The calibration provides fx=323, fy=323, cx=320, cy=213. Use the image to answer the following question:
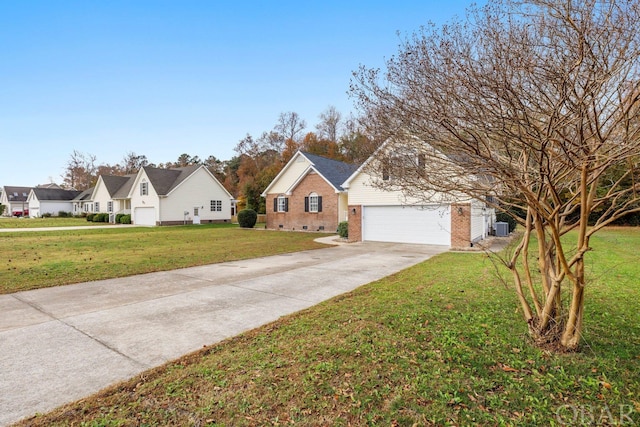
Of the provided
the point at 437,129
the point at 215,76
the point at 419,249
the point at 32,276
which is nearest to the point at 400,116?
the point at 437,129

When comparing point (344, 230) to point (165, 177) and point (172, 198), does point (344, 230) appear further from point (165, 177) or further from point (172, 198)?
point (165, 177)

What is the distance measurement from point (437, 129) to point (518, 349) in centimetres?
268

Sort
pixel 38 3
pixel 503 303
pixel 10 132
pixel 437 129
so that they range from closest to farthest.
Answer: pixel 437 129 < pixel 503 303 < pixel 38 3 < pixel 10 132

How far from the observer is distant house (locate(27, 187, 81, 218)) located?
50031 millimetres

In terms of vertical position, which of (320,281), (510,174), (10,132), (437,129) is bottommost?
(320,281)

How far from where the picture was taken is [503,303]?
18.1 feet

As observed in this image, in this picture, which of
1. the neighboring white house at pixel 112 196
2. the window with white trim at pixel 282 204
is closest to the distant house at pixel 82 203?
the neighboring white house at pixel 112 196

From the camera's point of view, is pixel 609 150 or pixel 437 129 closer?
pixel 609 150

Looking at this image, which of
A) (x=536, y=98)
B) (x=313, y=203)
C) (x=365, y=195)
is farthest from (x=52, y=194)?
(x=536, y=98)

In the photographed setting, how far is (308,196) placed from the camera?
24328mm

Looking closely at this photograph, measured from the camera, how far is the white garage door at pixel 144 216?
1249 inches

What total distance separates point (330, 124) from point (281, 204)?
64.5 ft

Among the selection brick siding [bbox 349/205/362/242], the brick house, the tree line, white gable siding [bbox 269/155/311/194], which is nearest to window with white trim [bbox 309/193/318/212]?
the brick house

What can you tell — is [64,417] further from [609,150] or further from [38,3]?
[38,3]
